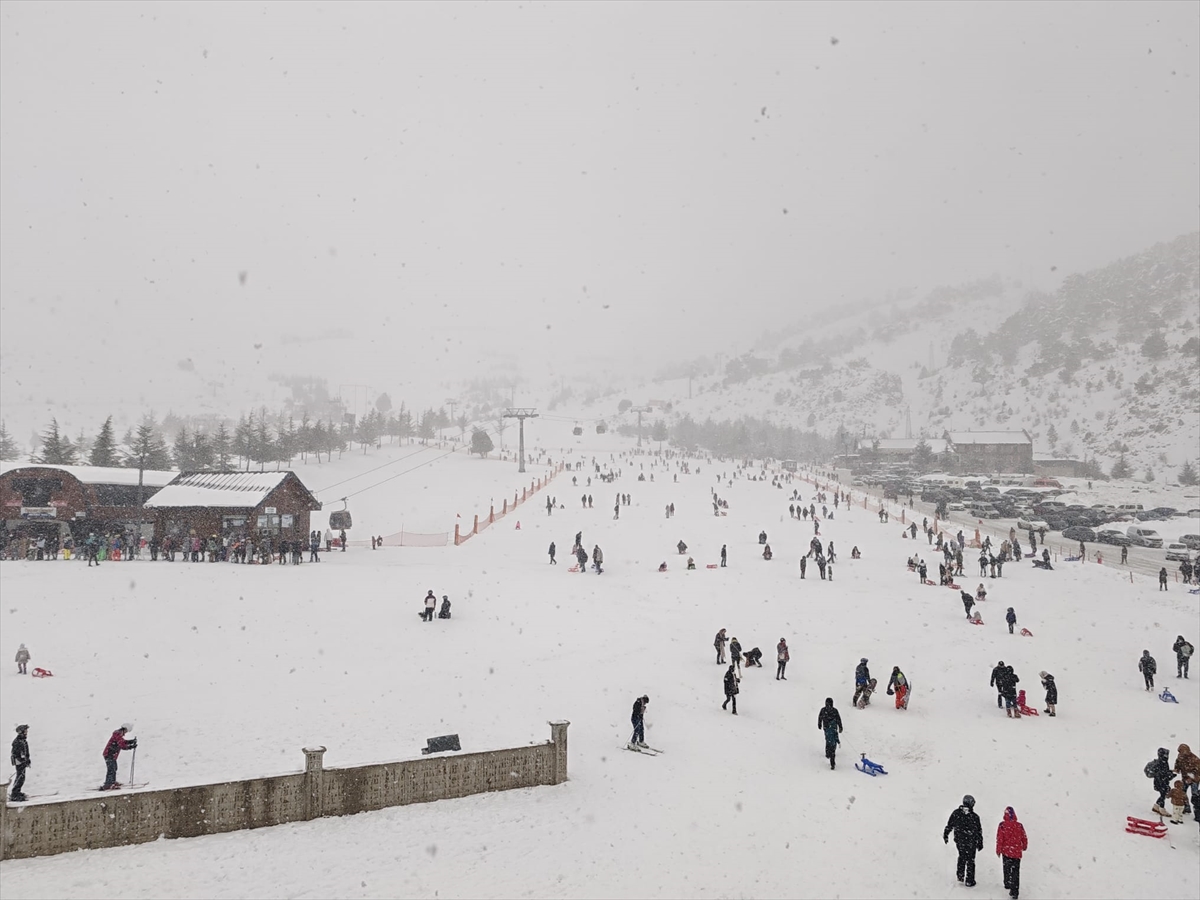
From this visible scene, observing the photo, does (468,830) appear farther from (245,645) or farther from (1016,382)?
(1016,382)

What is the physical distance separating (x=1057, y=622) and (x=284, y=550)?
103ft

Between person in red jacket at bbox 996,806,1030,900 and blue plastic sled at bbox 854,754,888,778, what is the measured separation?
4.18 meters

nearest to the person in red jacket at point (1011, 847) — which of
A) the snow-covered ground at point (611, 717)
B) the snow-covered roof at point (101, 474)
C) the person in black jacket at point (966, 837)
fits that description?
the person in black jacket at point (966, 837)

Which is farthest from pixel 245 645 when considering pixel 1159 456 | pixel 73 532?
pixel 1159 456

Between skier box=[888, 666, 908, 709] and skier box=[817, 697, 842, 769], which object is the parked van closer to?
skier box=[888, 666, 908, 709]

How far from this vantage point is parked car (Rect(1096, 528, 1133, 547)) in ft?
151

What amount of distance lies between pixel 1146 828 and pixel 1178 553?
129 ft

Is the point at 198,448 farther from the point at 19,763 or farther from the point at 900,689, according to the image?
the point at 900,689

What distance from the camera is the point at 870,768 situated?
14.5 m

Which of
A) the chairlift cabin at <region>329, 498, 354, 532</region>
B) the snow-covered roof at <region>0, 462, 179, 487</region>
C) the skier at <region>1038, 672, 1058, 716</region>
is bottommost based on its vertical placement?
the skier at <region>1038, 672, 1058, 716</region>

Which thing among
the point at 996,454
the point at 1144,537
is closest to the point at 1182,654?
the point at 1144,537

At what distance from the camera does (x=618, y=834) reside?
11391 millimetres

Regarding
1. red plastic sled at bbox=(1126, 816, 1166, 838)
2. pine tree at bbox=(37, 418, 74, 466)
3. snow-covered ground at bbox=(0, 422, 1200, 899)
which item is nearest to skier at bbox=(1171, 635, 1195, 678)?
snow-covered ground at bbox=(0, 422, 1200, 899)

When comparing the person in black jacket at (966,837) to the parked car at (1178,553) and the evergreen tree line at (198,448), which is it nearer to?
the parked car at (1178,553)
